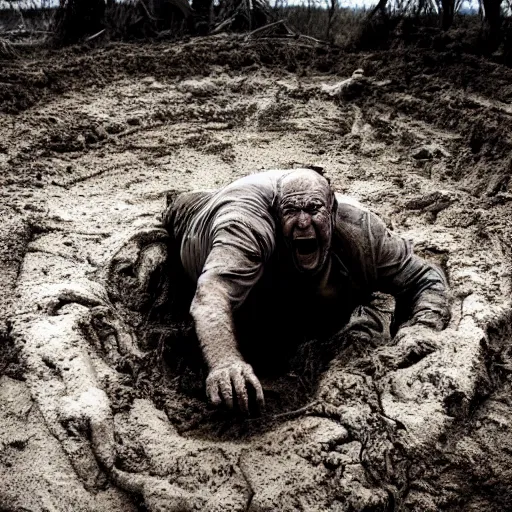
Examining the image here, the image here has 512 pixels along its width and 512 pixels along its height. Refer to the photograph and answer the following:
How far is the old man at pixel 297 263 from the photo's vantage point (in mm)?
2850

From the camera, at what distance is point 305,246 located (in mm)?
2961

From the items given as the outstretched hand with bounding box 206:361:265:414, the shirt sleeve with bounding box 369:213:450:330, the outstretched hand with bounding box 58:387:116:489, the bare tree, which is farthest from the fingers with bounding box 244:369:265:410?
the bare tree

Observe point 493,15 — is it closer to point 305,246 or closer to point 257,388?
point 305,246

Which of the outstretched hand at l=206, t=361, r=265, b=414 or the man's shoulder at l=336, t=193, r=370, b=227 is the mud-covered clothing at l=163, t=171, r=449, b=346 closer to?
the man's shoulder at l=336, t=193, r=370, b=227

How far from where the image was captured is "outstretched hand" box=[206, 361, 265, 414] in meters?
2.39

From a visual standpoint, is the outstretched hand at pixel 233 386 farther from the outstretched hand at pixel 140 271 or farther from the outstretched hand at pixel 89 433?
the outstretched hand at pixel 140 271

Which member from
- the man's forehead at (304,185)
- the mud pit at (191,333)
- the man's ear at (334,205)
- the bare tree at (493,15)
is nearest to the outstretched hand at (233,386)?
the mud pit at (191,333)

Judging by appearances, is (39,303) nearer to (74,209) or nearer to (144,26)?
(74,209)

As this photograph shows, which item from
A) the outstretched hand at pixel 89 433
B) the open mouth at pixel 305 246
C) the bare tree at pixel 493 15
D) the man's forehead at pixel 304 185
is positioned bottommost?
the outstretched hand at pixel 89 433

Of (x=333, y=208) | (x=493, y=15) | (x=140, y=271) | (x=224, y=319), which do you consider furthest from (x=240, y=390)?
(x=493, y=15)

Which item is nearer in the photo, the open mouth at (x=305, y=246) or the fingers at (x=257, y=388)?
the fingers at (x=257, y=388)

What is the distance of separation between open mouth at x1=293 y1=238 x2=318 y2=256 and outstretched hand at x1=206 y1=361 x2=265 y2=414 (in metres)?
0.68

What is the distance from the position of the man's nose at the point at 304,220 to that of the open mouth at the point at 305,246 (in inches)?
2.6

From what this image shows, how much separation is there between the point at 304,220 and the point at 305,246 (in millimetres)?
117
